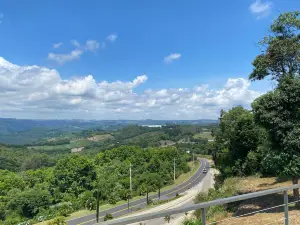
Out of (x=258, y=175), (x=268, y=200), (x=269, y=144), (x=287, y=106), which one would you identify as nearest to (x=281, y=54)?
(x=287, y=106)

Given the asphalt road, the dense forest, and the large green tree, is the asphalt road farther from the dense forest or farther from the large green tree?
the large green tree

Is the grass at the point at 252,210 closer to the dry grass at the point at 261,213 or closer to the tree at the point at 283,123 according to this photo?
the dry grass at the point at 261,213

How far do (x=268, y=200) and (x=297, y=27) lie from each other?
720 centimetres

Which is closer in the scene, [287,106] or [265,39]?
[287,106]

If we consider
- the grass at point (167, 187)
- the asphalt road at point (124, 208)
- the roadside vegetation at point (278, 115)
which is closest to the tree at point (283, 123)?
the roadside vegetation at point (278, 115)

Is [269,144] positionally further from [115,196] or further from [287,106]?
[115,196]

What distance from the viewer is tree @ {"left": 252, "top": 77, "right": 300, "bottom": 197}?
9.58 meters

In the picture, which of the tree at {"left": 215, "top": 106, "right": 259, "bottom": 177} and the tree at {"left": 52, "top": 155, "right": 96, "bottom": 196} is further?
the tree at {"left": 52, "top": 155, "right": 96, "bottom": 196}

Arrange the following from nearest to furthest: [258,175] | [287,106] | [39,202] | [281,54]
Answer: [287,106] → [281,54] → [258,175] → [39,202]

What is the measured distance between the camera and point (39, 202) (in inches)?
2025

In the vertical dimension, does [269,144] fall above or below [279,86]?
below

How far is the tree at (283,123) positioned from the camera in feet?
31.4

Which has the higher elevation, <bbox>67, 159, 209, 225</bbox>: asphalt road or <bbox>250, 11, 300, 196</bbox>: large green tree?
<bbox>250, 11, 300, 196</bbox>: large green tree

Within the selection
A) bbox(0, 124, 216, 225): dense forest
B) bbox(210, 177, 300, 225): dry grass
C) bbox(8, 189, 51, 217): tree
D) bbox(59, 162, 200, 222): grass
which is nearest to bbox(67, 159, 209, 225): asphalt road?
bbox(59, 162, 200, 222): grass
